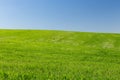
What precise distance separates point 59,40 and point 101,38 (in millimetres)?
10768

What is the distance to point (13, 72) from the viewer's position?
42.6 feet

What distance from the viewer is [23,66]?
1519 cm

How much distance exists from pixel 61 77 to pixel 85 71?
2907 mm

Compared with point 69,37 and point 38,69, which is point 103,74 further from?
point 69,37

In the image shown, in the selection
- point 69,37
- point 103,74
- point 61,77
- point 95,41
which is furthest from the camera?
point 69,37

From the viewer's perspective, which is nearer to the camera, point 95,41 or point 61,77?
point 61,77

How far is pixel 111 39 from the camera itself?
67812mm

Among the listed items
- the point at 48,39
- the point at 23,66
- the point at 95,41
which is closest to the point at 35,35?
the point at 48,39

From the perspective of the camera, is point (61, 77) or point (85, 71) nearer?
point (61, 77)

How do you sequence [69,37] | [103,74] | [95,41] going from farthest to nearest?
[69,37]
[95,41]
[103,74]

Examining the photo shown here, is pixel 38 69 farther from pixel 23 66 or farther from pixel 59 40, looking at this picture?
pixel 59 40

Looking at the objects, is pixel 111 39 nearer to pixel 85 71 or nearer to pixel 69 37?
pixel 69 37

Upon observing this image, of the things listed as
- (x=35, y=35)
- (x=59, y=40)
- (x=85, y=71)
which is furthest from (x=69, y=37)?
(x=85, y=71)

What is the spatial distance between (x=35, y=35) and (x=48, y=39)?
6.32 meters
